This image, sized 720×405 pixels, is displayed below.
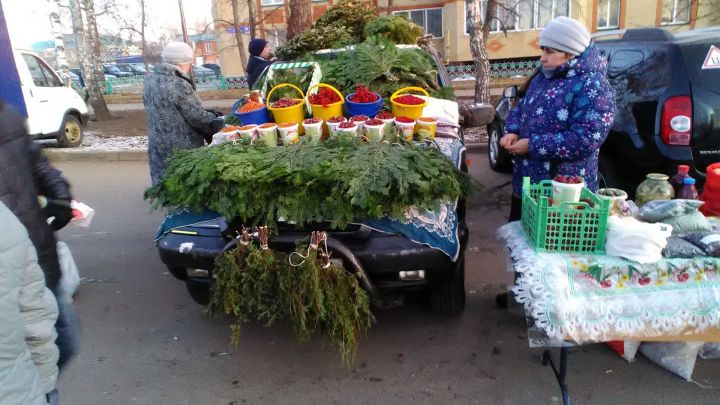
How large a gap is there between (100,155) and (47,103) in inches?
76.2

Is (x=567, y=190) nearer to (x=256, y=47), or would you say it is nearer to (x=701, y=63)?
(x=701, y=63)

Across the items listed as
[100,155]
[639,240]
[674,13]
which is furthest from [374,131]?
[674,13]

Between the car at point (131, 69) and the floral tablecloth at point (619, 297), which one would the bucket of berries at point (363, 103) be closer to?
the floral tablecloth at point (619, 297)

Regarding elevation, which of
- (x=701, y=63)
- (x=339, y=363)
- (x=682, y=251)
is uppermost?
(x=701, y=63)

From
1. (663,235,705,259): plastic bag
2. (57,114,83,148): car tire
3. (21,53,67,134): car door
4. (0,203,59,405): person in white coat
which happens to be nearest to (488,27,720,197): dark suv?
(663,235,705,259): plastic bag

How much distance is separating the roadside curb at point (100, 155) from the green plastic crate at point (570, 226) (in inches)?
357

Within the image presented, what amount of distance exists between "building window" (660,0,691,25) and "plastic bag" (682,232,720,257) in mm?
25318

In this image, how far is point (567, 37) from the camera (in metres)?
2.69

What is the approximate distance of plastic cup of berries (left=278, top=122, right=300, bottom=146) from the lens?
3.53m

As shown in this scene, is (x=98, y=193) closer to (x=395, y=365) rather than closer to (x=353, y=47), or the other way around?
(x=353, y=47)

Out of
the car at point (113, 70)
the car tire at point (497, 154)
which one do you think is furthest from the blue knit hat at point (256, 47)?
the car at point (113, 70)

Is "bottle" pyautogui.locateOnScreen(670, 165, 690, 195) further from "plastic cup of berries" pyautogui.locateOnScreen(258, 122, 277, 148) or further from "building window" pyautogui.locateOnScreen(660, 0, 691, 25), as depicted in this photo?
"building window" pyautogui.locateOnScreen(660, 0, 691, 25)

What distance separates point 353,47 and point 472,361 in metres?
3.24

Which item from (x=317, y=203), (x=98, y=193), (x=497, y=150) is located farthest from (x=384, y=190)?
(x=98, y=193)
